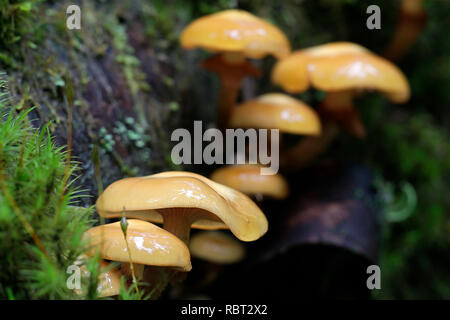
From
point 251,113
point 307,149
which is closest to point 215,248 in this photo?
point 251,113

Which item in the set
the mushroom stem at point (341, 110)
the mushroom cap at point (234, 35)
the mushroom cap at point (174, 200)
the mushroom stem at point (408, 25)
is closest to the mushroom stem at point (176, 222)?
the mushroom cap at point (174, 200)

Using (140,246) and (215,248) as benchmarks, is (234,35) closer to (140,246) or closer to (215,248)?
(215,248)

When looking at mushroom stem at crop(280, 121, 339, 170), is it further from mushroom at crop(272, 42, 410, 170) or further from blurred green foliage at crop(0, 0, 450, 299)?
blurred green foliage at crop(0, 0, 450, 299)

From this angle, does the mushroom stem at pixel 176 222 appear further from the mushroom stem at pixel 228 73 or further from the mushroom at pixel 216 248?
the mushroom stem at pixel 228 73

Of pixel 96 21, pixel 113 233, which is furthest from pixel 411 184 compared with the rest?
pixel 113 233

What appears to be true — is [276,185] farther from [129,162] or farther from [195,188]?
[195,188]

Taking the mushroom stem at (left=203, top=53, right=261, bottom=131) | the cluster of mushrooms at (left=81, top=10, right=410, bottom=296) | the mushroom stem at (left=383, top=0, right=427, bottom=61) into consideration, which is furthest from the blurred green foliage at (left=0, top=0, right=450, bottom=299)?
the cluster of mushrooms at (left=81, top=10, right=410, bottom=296)
